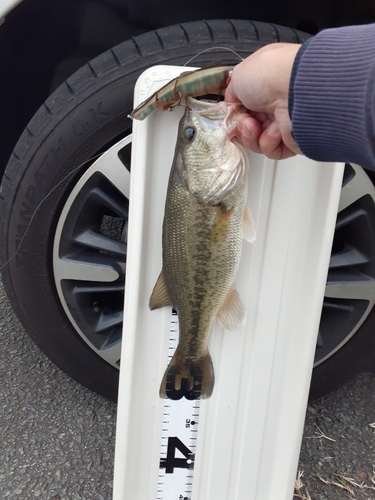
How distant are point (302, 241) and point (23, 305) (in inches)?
42.7

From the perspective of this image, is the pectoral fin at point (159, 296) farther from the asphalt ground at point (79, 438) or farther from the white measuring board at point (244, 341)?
the asphalt ground at point (79, 438)

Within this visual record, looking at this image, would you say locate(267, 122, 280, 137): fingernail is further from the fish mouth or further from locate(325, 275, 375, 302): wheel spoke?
locate(325, 275, 375, 302): wheel spoke

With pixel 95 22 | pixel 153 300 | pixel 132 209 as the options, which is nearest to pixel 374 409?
pixel 153 300

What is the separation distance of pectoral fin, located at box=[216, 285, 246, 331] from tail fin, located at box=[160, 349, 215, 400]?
131 mm

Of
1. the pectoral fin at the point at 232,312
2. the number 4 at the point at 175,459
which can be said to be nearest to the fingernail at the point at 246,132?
the pectoral fin at the point at 232,312

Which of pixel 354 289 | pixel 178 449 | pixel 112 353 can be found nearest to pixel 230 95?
pixel 354 289

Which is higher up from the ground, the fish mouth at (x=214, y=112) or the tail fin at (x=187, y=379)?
the fish mouth at (x=214, y=112)

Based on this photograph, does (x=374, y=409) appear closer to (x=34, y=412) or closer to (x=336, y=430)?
(x=336, y=430)

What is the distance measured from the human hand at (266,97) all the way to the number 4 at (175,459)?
1.07 m

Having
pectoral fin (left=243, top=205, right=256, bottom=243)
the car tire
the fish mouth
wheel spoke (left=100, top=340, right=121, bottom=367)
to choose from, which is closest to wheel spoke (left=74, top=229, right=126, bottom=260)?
the car tire

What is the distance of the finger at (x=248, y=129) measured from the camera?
43.7 inches

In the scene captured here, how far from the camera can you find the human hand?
3.36 feet

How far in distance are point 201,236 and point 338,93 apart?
508 mm

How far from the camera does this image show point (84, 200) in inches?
60.1
